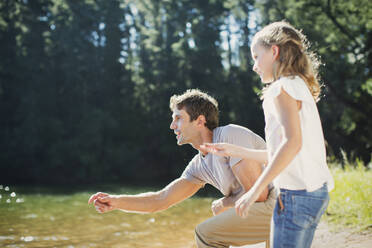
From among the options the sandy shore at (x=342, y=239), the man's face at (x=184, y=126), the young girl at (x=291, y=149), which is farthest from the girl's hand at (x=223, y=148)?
the sandy shore at (x=342, y=239)

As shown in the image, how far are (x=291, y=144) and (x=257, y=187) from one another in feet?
0.90

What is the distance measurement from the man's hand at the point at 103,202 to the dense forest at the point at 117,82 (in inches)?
831

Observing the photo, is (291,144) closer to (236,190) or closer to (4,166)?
(236,190)

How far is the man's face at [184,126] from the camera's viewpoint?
3.59 meters

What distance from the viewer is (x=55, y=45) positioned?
28.8 metres

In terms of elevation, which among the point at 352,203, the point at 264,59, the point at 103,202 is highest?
the point at 264,59

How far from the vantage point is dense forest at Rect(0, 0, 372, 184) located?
26422 mm

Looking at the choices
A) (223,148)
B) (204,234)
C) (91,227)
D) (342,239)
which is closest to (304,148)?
(223,148)

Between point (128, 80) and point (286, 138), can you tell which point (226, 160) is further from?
point (128, 80)

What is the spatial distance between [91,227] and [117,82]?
73.8 feet

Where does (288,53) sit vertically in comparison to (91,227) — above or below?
above

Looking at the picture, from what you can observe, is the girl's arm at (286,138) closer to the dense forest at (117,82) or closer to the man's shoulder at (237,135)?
the man's shoulder at (237,135)

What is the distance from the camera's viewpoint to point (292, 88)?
2131mm

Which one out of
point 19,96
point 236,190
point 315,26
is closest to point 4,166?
point 19,96
